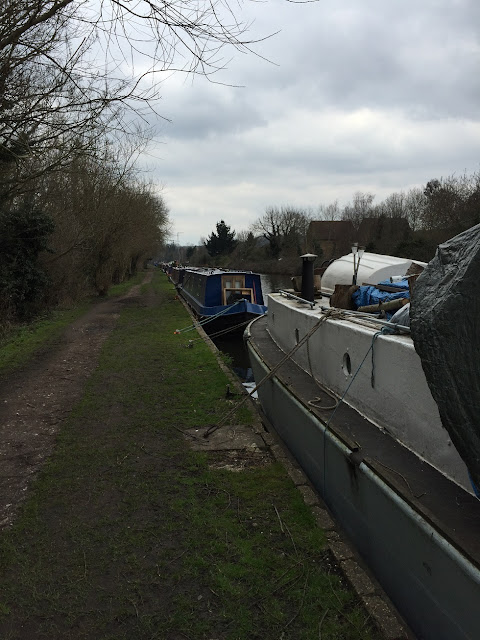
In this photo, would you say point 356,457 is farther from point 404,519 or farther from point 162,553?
point 162,553

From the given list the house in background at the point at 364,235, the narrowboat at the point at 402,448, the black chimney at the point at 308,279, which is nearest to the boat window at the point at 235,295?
the black chimney at the point at 308,279

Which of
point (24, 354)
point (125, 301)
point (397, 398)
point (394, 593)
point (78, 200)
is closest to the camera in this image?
point (394, 593)

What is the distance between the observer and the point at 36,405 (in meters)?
6.48

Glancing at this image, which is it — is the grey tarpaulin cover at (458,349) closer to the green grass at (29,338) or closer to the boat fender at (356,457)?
the boat fender at (356,457)

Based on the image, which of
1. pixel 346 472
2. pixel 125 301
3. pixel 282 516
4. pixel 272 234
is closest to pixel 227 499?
pixel 282 516

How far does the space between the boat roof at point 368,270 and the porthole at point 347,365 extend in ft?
8.31

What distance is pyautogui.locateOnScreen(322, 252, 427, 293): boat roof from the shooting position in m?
6.85

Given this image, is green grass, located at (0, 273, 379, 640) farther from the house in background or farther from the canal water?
the house in background

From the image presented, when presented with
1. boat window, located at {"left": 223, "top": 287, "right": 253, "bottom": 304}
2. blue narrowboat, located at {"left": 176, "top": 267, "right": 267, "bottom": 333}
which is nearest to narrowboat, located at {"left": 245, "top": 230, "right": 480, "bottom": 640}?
blue narrowboat, located at {"left": 176, "top": 267, "right": 267, "bottom": 333}

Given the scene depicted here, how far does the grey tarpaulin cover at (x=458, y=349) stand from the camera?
2.12 m

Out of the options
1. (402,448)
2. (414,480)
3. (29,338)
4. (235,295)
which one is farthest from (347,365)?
(235,295)

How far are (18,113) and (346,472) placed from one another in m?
5.52

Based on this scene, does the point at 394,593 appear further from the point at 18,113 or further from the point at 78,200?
the point at 78,200

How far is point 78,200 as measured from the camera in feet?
60.1
